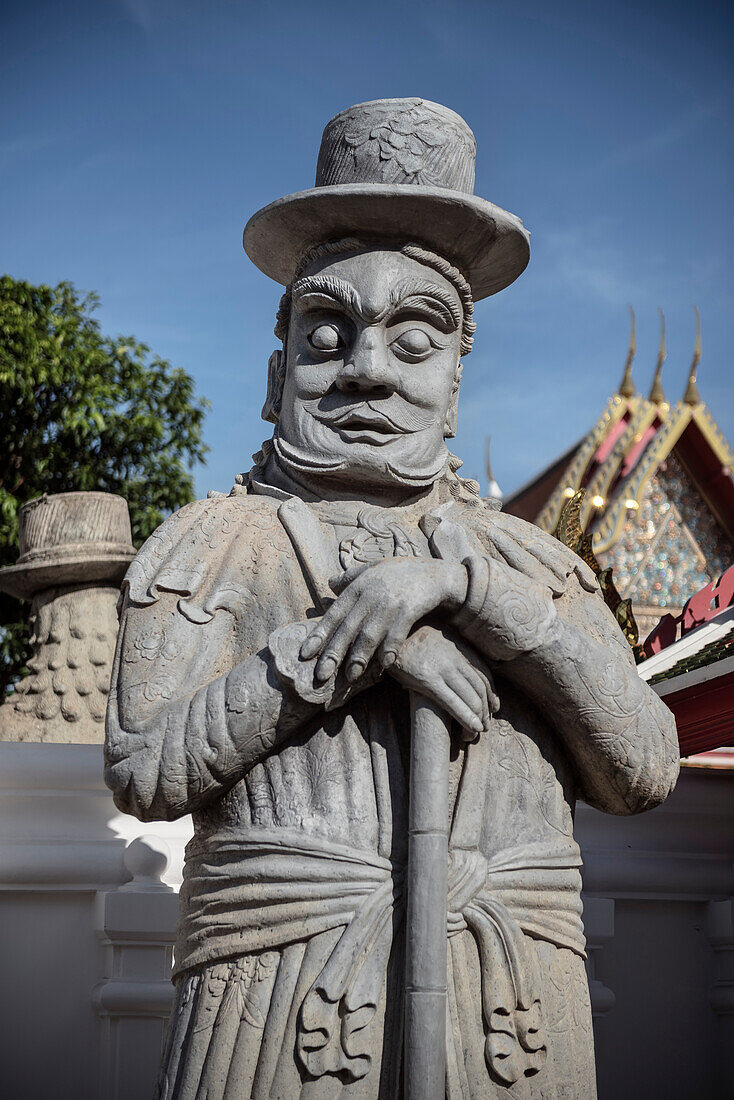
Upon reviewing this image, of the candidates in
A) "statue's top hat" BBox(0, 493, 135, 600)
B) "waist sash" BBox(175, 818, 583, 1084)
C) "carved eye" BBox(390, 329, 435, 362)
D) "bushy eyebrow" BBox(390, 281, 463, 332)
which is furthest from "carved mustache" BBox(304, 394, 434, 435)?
"statue's top hat" BBox(0, 493, 135, 600)

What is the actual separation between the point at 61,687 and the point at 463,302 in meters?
6.65

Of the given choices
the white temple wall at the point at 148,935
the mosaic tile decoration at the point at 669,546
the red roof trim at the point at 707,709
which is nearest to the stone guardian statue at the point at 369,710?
the white temple wall at the point at 148,935

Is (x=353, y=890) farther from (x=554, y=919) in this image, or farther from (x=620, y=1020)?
(x=620, y=1020)

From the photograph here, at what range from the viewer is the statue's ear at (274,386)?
346 cm

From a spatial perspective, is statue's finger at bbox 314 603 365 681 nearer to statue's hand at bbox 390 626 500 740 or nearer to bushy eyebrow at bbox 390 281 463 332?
statue's hand at bbox 390 626 500 740

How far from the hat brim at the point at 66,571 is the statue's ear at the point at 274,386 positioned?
19.2 feet

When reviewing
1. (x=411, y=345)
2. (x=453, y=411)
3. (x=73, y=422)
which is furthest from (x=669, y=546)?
(x=411, y=345)

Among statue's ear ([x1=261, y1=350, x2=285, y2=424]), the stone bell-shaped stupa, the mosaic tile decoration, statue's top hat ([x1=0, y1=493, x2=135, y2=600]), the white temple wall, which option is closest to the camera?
statue's ear ([x1=261, y1=350, x2=285, y2=424])

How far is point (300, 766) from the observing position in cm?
285

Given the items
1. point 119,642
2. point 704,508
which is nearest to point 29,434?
point 704,508

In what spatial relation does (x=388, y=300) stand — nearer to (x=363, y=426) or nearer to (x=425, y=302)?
(x=425, y=302)

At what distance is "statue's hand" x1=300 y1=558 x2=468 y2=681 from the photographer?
268 centimetres

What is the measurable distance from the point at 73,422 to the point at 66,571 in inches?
174

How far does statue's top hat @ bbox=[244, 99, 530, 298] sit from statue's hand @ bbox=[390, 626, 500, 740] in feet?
3.73
